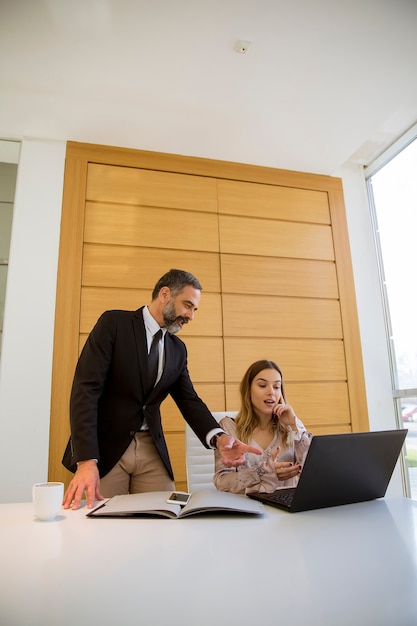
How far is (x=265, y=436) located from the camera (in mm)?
1909

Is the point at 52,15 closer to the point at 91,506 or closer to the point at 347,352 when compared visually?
the point at 91,506

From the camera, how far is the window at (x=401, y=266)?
11.7ft

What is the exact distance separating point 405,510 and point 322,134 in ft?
9.76

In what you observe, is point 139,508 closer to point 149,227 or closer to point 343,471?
point 343,471

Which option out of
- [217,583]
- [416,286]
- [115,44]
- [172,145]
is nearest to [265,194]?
[172,145]

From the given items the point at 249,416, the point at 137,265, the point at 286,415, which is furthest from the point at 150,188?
the point at 286,415

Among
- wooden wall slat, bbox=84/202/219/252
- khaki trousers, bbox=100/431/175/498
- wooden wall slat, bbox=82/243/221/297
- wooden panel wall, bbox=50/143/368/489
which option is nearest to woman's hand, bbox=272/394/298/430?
khaki trousers, bbox=100/431/175/498

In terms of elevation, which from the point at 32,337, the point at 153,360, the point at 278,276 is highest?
the point at 278,276

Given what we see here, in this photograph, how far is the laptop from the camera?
3.57ft

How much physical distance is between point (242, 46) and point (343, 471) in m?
2.45

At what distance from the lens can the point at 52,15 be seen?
2314 millimetres

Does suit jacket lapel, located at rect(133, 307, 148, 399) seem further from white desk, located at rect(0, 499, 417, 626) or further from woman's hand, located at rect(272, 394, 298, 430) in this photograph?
white desk, located at rect(0, 499, 417, 626)

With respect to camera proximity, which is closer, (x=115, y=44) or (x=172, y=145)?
(x=115, y=44)

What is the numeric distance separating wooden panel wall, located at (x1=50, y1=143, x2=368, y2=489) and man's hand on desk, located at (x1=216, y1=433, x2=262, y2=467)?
151 cm
